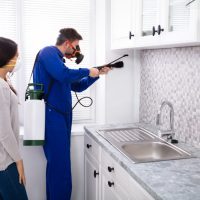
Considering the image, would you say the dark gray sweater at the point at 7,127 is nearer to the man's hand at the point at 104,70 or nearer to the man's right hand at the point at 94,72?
the man's right hand at the point at 94,72

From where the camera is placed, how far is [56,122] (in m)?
2.52

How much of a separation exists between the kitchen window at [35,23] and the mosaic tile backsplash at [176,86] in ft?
2.25

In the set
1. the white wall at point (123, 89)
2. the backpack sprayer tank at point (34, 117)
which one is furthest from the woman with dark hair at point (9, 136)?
the white wall at point (123, 89)

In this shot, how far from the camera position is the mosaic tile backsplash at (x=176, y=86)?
79.3 inches

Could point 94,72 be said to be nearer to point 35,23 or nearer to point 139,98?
point 139,98

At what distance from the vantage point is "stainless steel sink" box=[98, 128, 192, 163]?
2022 mm

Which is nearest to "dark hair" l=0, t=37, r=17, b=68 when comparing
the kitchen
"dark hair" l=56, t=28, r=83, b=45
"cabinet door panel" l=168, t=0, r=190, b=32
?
"dark hair" l=56, t=28, r=83, b=45

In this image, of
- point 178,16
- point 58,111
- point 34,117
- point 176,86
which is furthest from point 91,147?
point 178,16

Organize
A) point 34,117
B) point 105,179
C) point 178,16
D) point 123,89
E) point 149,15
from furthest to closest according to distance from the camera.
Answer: point 123,89, point 34,117, point 105,179, point 149,15, point 178,16

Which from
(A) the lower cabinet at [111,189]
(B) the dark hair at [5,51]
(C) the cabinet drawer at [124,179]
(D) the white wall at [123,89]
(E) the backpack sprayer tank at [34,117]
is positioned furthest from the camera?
(D) the white wall at [123,89]

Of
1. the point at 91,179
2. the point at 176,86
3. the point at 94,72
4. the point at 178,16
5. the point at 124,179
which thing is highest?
the point at 178,16

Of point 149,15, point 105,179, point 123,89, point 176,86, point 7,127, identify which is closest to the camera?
point 7,127

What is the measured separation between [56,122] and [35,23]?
99 centimetres

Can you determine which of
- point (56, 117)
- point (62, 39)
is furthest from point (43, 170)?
point (62, 39)
